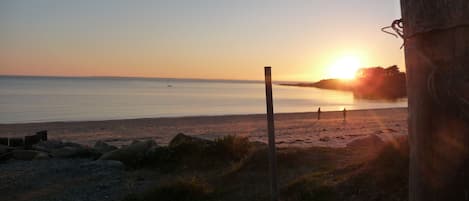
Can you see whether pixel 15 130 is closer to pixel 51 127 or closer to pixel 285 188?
pixel 51 127

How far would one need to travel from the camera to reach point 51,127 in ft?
91.5

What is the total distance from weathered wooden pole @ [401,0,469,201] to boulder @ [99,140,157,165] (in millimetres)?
8600

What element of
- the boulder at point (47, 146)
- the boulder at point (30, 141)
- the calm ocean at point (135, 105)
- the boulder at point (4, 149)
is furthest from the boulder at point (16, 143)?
the calm ocean at point (135, 105)

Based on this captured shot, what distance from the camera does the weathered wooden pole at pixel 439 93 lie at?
1.83 metres

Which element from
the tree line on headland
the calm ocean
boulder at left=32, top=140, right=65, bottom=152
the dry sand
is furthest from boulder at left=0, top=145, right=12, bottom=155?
the tree line on headland

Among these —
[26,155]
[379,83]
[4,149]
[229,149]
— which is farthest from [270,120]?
[379,83]

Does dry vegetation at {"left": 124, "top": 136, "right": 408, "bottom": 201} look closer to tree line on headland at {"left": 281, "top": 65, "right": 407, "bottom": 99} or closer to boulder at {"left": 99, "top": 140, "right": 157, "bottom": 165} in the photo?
boulder at {"left": 99, "top": 140, "right": 157, "bottom": 165}

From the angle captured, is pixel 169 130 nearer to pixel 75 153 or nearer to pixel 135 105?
pixel 75 153

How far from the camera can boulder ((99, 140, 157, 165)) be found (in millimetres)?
10203

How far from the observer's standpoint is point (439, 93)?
189cm

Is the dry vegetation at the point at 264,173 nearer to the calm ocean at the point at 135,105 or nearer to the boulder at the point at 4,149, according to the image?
the boulder at the point at 4,149

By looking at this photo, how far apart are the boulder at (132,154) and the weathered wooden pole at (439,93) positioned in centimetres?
860

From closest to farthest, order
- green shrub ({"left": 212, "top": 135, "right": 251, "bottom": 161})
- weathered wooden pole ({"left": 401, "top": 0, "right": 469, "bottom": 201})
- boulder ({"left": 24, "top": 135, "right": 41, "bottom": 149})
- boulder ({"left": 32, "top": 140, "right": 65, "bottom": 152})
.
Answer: weathered wooden pole ({"left": 401, "top": 0, "right": 469, "bottom": 201}) < green shrub ({"left": 212, "top": 135, "right": 251, "bottom": 161}) < boulder ({"left": 32, "top": 140, "right": 65, "bottom": 152}) < boulder ({"left": 24, "top": 135, "right": 41, "bottom": 149})

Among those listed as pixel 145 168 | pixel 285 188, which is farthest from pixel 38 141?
pixel 285 188
